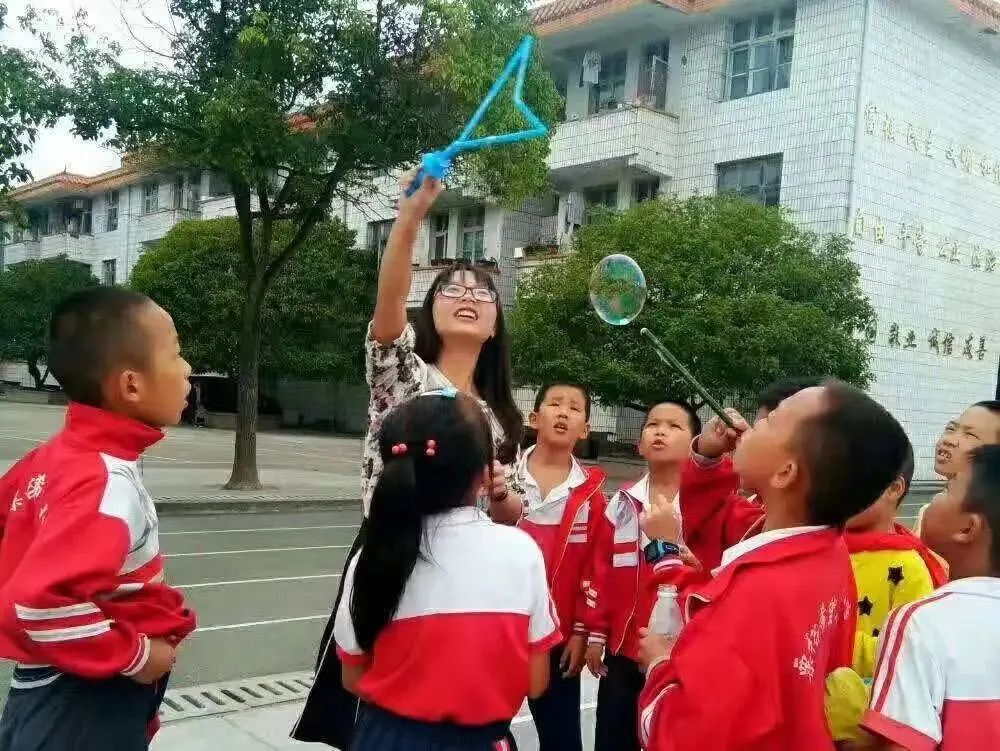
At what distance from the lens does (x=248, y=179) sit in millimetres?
10352

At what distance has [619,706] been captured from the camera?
2.83 m

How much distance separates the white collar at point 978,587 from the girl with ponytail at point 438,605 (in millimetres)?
810

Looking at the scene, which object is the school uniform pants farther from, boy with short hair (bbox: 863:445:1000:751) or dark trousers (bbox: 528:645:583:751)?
dark trousers (bbox: 528:645:583:751)

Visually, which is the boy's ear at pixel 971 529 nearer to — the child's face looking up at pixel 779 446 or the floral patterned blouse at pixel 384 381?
the child's face looking up at pixel 779 446

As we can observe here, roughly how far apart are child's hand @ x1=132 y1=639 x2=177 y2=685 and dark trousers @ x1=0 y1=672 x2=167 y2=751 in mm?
49

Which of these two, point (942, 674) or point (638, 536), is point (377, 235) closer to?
point (638, 536)

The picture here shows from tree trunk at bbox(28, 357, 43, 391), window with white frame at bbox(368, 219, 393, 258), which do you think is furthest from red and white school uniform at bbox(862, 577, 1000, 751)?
tree trunk at bbox(28, 357, 43, 391)

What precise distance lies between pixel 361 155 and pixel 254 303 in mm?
2693

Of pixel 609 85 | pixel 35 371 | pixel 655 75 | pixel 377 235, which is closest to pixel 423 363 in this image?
pixel 655 75

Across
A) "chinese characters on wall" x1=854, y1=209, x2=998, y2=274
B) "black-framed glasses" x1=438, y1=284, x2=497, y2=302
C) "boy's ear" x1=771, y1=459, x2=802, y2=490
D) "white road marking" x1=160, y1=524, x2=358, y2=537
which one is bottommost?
"white road marking" x1=160, y1=524, x2=358, y2=537

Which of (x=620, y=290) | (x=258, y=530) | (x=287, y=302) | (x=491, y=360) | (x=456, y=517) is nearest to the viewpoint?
(x=456, y=517)

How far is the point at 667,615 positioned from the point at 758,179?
1726 cm

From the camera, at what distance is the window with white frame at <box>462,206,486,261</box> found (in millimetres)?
23000

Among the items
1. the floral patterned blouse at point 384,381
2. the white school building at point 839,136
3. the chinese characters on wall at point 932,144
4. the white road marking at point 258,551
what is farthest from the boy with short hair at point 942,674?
the chinese characters on wall at point 932,144
